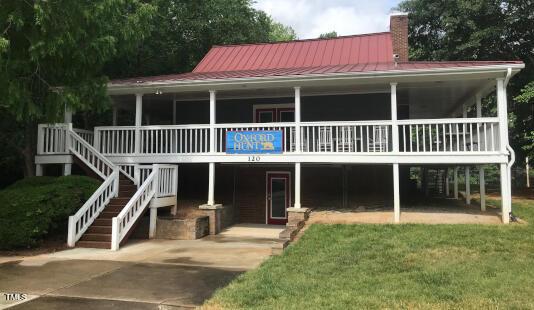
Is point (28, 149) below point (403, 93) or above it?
below

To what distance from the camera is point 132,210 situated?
473 inches

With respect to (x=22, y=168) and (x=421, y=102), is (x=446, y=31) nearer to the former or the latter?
(x=421, y=102)

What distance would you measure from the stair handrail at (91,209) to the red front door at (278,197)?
5395 mm

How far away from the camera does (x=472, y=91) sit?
571 inches

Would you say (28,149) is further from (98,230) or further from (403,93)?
(403,93)

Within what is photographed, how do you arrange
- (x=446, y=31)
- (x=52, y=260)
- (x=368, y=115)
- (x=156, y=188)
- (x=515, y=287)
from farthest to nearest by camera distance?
(x=446, y=31) < (x=368, y=115) < (x=156, y=188) < (x=52, y=260) < (x=515, y=287)

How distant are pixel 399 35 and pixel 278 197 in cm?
860

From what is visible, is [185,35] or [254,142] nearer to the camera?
[254,142]

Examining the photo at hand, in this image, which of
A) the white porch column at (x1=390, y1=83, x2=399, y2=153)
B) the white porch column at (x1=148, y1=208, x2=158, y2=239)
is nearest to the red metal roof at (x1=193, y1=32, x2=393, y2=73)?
the white porch column at (x1=390, y1=83, x2=399, y2=153)

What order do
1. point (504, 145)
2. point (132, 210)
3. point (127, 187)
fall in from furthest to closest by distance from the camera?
point (127, 187)
point (132, 210)
point (504, 145)

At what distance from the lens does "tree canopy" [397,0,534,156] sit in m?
24.9

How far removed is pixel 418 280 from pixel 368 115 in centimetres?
944

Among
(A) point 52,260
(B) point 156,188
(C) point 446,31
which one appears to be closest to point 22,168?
(B) point 156,188

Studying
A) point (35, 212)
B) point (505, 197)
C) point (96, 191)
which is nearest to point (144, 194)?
point (96, 191)
